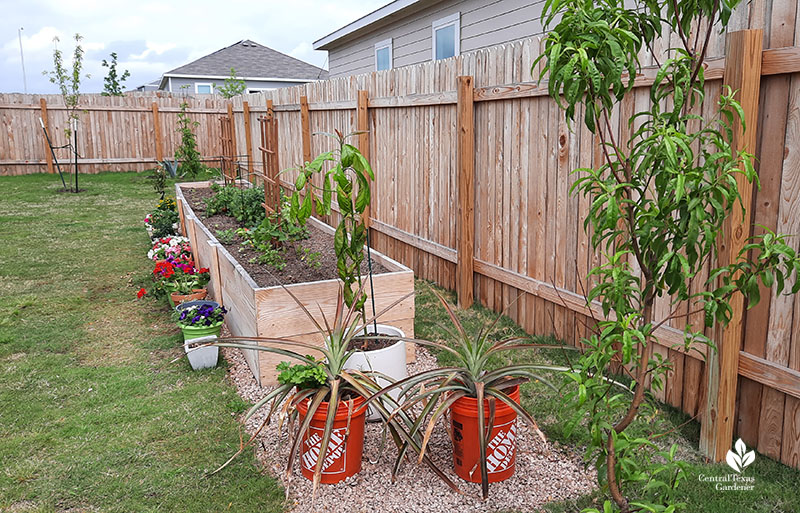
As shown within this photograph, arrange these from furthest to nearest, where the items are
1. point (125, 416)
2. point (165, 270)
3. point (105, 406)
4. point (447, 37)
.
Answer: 1. point (447, 37)
2. point (165, 270)
3. point (105, 406)
4. point (125, 416)

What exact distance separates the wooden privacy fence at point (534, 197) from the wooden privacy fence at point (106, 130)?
31.4ft

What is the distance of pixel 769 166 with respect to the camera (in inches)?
109

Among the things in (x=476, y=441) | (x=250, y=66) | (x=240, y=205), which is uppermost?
(x=250, y=66)

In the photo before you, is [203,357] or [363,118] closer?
[203,357]

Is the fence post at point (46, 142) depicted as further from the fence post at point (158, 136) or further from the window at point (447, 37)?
the window at point (447, 37)

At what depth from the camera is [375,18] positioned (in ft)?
36.7

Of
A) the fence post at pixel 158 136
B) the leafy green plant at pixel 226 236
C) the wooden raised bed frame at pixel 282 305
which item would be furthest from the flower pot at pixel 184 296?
the fence post at pixel 158 136

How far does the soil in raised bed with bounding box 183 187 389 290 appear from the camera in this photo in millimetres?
4805

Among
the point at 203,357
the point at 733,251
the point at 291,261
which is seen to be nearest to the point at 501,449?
the point at 733,251

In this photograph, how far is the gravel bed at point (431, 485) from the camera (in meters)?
2.79

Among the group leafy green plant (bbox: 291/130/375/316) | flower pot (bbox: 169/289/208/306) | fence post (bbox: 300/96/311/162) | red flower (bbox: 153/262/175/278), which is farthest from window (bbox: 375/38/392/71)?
leafy green plant (bbox: 291/130/375/316)

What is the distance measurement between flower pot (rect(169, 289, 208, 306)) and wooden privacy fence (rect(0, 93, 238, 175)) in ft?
33.4

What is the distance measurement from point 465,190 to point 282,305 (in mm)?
1897

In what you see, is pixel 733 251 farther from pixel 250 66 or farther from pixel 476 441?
pixel 250 66
